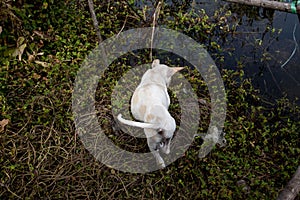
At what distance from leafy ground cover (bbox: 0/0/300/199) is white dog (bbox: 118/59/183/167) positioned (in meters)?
0.41

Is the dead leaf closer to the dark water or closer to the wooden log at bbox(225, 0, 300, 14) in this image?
the dark water

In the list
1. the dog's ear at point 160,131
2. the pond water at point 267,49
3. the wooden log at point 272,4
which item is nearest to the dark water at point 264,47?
the pond water at point 267,49

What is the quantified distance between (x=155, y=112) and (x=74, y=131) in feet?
3.71

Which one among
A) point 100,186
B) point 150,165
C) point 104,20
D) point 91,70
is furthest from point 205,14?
point 100,186

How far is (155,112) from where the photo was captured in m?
2.82

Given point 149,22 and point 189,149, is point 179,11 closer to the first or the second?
point 149,22

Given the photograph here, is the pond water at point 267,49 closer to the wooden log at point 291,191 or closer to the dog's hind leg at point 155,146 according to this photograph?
the wooden log at point 291,191

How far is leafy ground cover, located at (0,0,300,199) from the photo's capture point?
10.2ft

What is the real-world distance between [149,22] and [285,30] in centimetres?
219

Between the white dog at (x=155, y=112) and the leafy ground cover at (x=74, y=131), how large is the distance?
407 mm

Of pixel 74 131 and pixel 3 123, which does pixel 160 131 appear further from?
pixel 3 123

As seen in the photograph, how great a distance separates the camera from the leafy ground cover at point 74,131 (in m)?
3.09

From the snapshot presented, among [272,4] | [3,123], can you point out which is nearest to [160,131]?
[3,123]

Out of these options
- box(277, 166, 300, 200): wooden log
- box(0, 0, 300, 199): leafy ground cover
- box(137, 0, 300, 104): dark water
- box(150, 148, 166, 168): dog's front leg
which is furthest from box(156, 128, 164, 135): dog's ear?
box(137, 0, 300, 104): dark water
